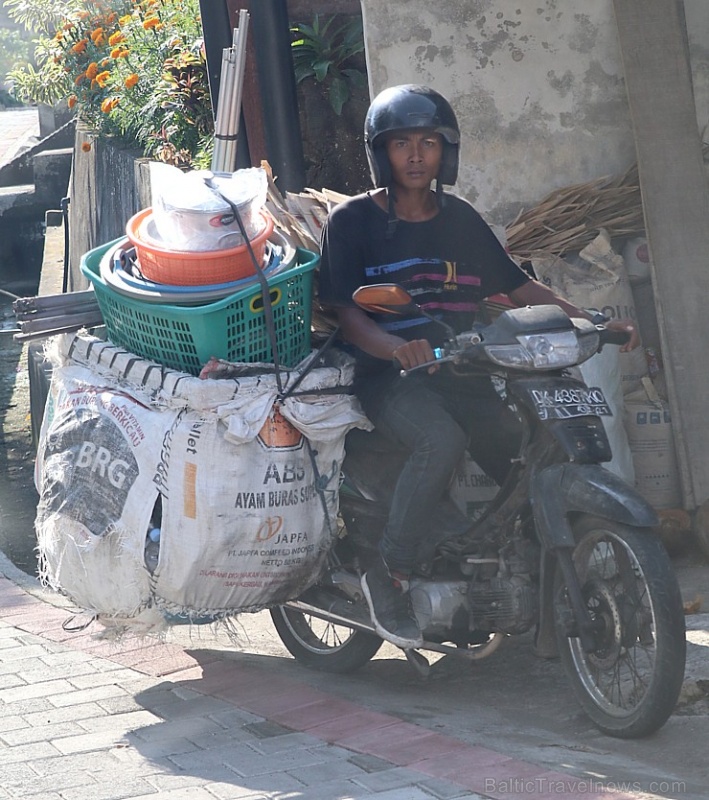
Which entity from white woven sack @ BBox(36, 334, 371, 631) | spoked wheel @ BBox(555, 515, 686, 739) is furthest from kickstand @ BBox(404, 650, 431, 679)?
spoked wheel @ BBox(555, 515, 686, 739)

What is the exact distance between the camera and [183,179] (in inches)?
172

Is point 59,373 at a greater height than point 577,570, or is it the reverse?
point 59,373

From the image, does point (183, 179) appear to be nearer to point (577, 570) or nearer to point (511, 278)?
point (511, 278)

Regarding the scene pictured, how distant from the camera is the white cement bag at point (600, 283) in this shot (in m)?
5.91

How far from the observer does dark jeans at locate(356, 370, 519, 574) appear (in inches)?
160

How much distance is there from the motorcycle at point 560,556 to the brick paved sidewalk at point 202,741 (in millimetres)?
404

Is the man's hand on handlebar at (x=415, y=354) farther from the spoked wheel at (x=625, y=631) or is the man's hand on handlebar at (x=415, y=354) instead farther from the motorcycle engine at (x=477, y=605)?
the motorcycle engine at (x=477, y=605)

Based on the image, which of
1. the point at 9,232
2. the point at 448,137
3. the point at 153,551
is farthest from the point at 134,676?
the point at 9,232

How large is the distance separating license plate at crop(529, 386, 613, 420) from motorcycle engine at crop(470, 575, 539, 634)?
60cm

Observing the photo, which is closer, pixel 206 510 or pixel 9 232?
pixel 206 510

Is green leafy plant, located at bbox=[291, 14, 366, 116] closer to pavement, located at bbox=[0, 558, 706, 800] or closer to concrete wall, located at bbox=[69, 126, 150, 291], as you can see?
concrete wall, located at bbox=[69, 126, 150, 291]

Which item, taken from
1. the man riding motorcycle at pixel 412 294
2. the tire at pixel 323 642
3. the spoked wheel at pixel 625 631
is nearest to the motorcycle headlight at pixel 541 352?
the man riding motorcycle at pixel 412 294

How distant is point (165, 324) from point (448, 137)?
1.16 meters

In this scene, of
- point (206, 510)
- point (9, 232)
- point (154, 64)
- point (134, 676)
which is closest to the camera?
point (206, 510)
